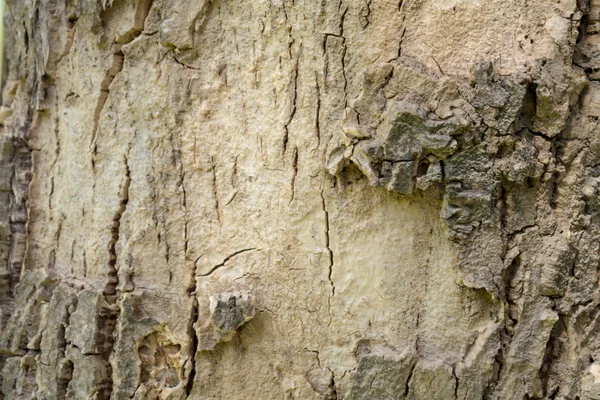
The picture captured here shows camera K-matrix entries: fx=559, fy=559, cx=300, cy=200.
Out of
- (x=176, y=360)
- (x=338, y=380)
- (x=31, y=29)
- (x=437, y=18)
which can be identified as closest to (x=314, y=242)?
(x=338, y=380)

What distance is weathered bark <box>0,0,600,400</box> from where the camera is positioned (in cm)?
123

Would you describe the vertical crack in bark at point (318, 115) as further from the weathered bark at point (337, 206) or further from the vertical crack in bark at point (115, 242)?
the vertical crack in bark at point (115, 242)

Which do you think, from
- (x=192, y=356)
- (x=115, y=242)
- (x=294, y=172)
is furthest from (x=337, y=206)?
(x=115, y=242)

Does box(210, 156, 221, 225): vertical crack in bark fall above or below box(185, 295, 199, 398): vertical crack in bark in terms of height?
above

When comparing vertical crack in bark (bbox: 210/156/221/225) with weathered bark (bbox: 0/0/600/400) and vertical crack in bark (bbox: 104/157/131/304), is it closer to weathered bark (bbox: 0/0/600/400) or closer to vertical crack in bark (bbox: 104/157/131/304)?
weathered bark (bbox: 0/0/600/400)

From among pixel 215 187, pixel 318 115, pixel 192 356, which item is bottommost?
pixel 192 356

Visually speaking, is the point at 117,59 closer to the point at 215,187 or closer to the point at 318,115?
the point at 215,187

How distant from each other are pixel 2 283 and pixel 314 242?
1.06 meters

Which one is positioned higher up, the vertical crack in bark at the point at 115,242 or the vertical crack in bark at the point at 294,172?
the vertical crack in bark at the point at 294,172

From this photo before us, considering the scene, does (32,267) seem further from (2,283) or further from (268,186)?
(268,186)

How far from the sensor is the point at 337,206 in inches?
52.1

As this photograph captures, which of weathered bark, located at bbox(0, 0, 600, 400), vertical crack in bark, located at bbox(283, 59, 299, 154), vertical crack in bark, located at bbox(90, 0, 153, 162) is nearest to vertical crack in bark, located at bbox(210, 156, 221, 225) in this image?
weathered bark, located at bbox(0, 0, 600, 400)

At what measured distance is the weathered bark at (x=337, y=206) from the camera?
123cm

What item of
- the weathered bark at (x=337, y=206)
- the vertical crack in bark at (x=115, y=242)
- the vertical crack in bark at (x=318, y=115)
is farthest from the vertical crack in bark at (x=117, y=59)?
the vertical crack in bark at (x=318, y=115)
